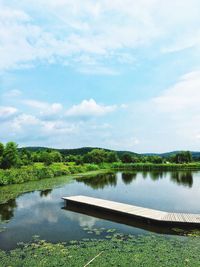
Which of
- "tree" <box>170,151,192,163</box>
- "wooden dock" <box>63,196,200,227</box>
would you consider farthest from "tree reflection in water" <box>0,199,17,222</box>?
"tree" <box>170,151,192,163</box>

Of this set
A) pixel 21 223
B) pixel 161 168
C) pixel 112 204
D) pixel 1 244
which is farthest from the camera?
pixel 161 168

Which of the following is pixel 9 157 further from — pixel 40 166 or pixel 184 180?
pixel 184 180

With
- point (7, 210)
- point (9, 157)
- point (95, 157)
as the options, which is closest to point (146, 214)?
point (7, 210)

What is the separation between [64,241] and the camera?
1018 cm

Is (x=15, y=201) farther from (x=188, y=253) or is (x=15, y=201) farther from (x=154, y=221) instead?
(x=188, y=253)

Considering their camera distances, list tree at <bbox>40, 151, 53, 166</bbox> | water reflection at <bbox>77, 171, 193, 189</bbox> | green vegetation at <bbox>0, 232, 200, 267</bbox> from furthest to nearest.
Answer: tree at <bbox>40, 151, 53, 166</bbox> → water reflection at <bbox>77, 171, 193, 189</bbox> → green vegetation at <bbox>0, 232, 200, 267</bbox>

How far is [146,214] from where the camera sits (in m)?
12.8

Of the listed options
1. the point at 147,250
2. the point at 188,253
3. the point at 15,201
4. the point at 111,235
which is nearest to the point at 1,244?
the point at 111,235

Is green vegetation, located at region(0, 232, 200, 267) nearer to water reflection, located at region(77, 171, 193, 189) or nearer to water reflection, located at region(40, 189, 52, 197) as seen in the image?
water reflection, located at region(40, 189, 52, 197)

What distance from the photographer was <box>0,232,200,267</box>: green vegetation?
805cm

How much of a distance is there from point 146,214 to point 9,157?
93.7 ft

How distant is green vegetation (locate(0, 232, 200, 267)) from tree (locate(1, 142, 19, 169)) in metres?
28.3

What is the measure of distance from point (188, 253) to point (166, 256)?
848mm

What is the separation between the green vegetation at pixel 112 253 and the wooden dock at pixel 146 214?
1474mm
